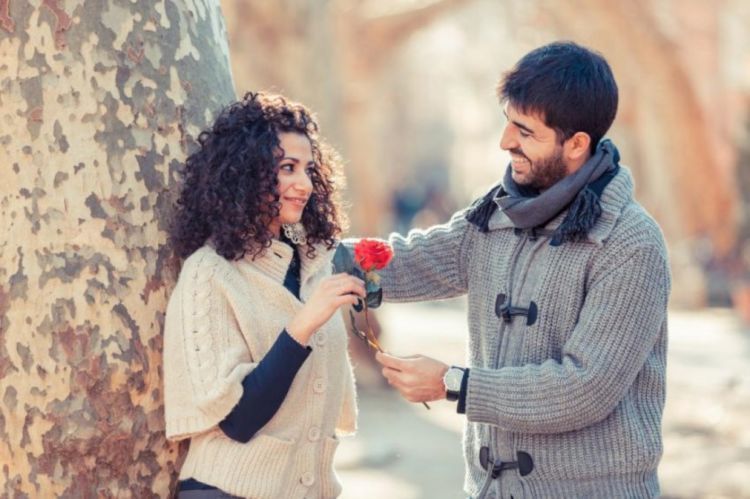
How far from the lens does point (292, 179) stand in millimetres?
2971

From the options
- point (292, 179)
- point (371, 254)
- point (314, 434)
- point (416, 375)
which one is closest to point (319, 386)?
point (314, 434)

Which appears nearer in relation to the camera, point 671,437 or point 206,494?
point 206,494

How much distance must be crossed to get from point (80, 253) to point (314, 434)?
0.68m

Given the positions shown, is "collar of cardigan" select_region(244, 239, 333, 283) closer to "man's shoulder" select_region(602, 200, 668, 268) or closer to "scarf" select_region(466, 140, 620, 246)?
"scarf" select_region(466, 140, 620, 246)

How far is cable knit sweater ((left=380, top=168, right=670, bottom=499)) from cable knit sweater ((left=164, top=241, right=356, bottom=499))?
0.37 meters

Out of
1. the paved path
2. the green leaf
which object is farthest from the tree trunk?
the paved path

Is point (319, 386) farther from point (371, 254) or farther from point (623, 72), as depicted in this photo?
point (623, 72)

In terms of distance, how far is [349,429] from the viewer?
3.22 m

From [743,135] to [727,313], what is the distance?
16.6ft

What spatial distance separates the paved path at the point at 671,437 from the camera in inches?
279

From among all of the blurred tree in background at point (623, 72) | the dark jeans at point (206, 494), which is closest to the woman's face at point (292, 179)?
the dark jeans at point (206, 494)

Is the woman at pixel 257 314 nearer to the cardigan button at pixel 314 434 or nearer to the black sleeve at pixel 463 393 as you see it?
the cardigan button at pixel 314 434

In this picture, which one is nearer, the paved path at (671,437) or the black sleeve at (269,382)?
the black sleeve at (269,382)

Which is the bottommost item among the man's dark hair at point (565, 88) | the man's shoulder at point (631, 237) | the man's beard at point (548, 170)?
the man's shoulder at point (631, 237)
